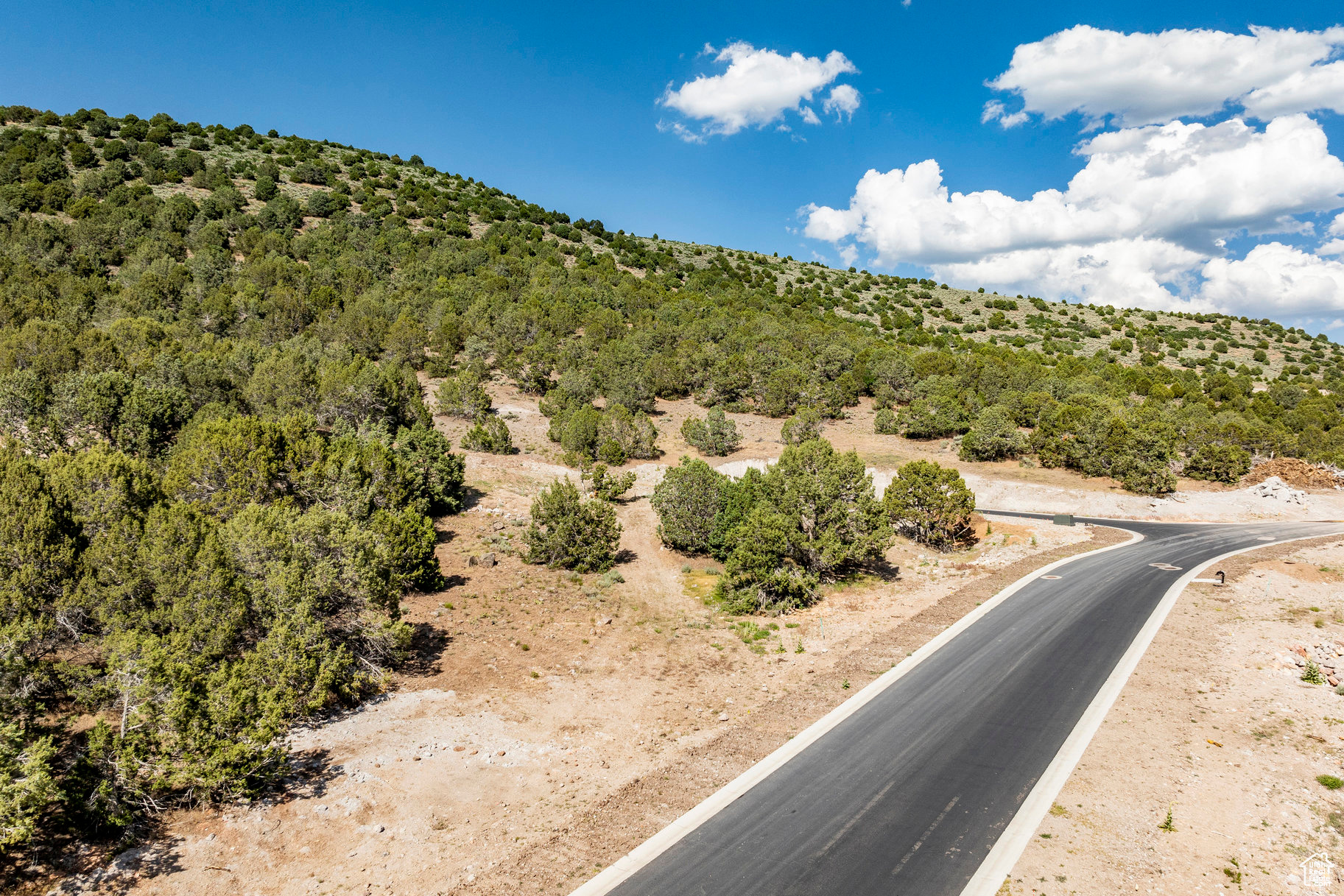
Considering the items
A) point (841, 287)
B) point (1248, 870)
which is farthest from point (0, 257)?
point (841, 287)

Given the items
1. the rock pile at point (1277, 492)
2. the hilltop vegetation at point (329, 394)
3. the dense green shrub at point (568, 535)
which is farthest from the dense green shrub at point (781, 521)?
the rock pile at point (1277, 492)

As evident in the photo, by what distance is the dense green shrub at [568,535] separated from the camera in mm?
29891

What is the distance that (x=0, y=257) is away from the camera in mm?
56812

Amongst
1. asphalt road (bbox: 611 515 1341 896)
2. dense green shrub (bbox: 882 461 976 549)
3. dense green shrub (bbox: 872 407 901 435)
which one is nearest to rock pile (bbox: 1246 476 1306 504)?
dense green shrub (bbox: 872 407 901 435)

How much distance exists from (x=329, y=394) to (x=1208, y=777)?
156 feet

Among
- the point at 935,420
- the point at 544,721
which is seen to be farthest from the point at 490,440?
the point at 935,420

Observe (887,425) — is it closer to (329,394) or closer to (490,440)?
(490,440)

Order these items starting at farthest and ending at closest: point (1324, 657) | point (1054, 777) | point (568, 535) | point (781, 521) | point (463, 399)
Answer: point (463, 399), point (568, 535), point (781, 521), point (1324, 657), point (1054, 777)

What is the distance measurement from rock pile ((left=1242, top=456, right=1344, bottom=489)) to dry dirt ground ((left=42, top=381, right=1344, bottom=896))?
26338 mm

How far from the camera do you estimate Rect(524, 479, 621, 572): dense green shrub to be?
2989cm

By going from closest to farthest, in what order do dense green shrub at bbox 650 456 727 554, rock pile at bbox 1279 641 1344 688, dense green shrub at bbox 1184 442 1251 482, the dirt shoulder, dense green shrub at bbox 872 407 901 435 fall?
the dirt shoulder → rock pile at bbox 1279 641 1344 688 → dense green shrub at bbox 650 456 727 554 → dense green shrub at bbox 1184 442 1251 482 → dense green shrub at bbox 872 407 901 435

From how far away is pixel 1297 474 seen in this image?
156ft

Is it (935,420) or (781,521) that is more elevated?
(935,420)
